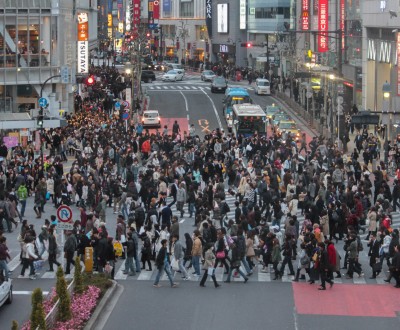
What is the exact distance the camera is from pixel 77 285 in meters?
23.6

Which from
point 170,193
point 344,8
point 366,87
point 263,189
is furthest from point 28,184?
point 344,8

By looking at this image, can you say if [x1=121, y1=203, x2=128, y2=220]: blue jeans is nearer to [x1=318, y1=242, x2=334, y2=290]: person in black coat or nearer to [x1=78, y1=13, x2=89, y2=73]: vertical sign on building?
[x1=318, y1=242, x2=334, y2=290]: person in black coat

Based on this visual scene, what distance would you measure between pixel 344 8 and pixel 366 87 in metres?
9.56

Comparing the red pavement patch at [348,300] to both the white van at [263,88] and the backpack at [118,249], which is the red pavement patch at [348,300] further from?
the white van at [263,88]

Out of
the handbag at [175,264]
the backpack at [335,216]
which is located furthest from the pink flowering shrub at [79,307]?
the backpack at [335,216]

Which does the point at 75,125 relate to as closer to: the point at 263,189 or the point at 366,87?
the point at 366,87

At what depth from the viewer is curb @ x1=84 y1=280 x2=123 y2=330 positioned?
22.6 m

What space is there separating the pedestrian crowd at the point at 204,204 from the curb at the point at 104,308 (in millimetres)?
952

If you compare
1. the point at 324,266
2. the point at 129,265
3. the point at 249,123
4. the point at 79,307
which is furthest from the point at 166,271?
the point at 249,123

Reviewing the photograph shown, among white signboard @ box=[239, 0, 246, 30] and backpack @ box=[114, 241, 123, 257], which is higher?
white signboard @ box=[239, 0, 246, 30]

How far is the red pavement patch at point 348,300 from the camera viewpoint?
79.2 feet

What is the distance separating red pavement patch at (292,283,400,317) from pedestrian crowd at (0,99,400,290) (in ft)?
1.55

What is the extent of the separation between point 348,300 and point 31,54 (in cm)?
4456

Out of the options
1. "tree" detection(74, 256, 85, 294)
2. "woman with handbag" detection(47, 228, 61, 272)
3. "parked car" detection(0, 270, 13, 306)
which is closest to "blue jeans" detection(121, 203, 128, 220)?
"woman with handbag" detection(47, 228, 61, 272)
